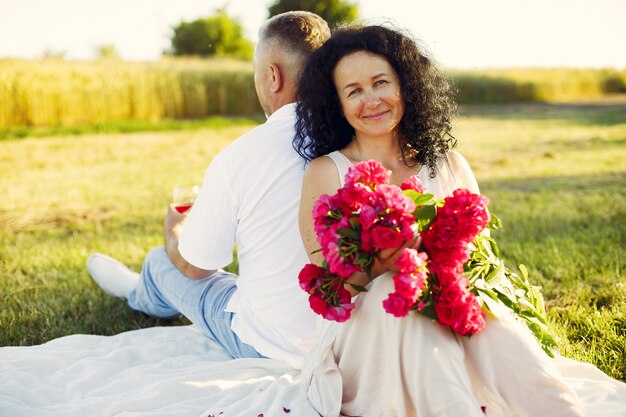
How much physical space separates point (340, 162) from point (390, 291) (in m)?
0.77

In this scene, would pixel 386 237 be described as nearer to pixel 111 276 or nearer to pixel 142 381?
pixel 142 381

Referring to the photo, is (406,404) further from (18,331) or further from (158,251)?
(18,331)

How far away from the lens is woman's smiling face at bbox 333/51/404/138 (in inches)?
117

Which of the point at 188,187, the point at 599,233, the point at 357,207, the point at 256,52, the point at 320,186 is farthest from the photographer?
the point at 599,233

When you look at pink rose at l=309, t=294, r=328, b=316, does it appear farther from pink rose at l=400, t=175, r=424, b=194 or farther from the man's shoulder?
the man's shoulder

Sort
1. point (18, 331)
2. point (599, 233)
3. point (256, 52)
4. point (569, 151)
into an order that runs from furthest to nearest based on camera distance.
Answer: point (569, 151) < point (599, 233) < point (18, 331) < point (256, 52)

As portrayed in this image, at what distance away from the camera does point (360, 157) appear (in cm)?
310

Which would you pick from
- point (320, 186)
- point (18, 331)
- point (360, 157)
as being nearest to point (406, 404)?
point (320, 186)

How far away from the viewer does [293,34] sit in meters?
3.37

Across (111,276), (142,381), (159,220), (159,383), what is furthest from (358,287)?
(159,220)

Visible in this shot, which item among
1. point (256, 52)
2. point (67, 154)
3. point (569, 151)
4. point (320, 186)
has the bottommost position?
point (67, 154)

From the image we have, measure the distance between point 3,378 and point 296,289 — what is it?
1.59m

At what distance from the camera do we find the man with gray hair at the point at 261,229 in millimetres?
3018

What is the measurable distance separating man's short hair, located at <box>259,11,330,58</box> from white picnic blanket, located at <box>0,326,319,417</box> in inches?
65.3
